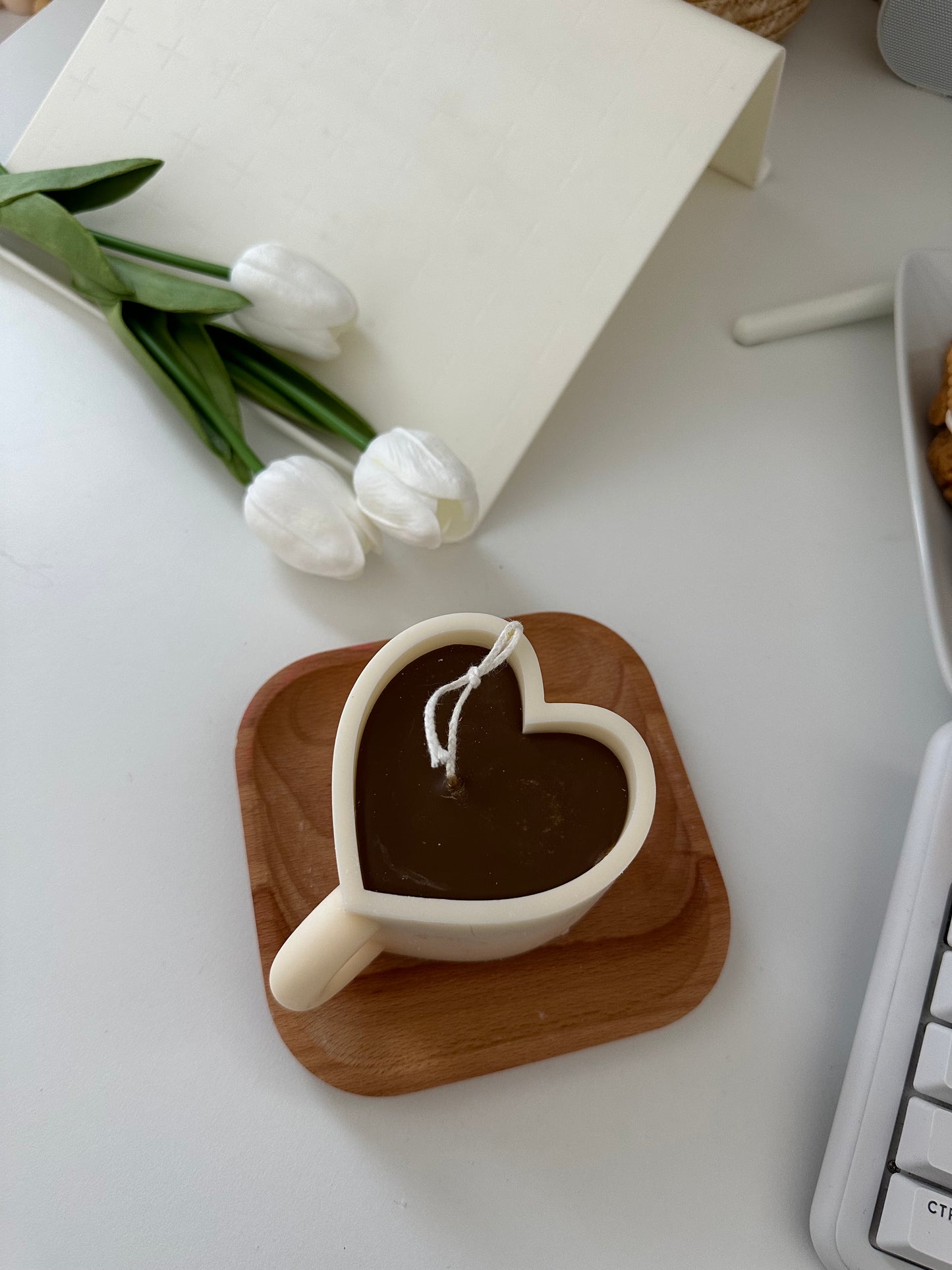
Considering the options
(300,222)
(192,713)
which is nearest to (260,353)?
(300,222)

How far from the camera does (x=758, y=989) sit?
38 centimetres

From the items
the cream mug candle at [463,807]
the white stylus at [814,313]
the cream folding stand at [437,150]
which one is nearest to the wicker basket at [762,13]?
the cream folding stand at [437,150]

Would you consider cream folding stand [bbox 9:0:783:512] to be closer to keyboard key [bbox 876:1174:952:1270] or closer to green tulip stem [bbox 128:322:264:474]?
green tulip stem [bbox 128:322:264:474]

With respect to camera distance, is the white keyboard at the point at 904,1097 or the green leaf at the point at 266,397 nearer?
the white keyboard at the point at 904,1097

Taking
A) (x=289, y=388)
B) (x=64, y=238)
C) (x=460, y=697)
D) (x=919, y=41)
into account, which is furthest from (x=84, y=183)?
(x=919, y=41)

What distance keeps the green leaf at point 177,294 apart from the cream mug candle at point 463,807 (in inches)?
8.5

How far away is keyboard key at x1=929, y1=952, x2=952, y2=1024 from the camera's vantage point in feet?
1.07

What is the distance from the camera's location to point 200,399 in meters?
0.45

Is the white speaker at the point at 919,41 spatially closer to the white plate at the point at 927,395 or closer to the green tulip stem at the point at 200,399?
the white plate at the point at 927,395

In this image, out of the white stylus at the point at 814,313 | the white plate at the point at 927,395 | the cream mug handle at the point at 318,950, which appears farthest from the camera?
the white stylus at the point at 814,313

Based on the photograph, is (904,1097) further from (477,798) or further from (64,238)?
(64,238)

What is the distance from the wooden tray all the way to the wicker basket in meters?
0.35

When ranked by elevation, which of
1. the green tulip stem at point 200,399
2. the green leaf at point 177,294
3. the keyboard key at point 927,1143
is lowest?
the keyboard key at point 927,1143

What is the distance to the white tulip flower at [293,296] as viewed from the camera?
0.44 meters
